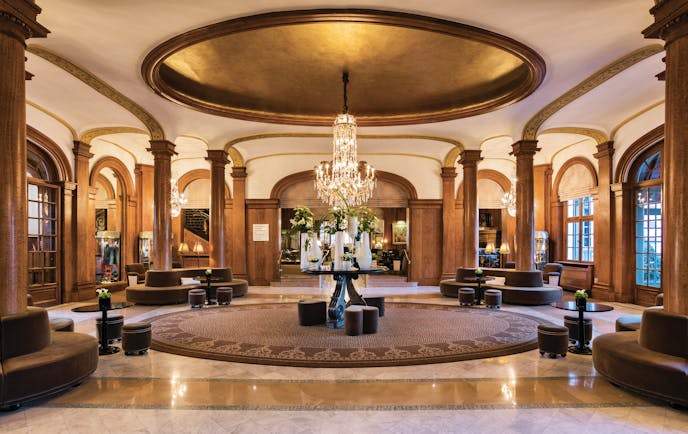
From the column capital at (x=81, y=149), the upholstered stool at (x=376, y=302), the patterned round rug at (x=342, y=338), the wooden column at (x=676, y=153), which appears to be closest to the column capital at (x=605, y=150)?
the patterned round rug at (x=342, y=338)

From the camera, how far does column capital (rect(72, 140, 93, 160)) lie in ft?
34.7

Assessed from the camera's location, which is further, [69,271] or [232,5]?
→ [69,271]

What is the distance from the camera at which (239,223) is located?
14.4 m

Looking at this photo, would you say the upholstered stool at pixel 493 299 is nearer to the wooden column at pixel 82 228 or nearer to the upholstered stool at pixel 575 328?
the upholstered stool at pixel 575 328

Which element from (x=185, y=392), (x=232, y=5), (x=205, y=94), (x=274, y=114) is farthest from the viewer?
(x=274, y=114)

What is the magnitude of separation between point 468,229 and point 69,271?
995 centimetres

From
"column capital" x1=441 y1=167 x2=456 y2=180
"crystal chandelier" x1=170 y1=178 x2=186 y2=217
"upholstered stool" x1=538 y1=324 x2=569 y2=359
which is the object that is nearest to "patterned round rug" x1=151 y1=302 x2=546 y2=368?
"upholstered stool" x1=538 y1=324 x2=569 y2=359

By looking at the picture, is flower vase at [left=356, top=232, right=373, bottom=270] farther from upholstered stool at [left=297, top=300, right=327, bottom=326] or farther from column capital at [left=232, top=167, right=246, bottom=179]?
column capital at [left=232, top=167, right=246, bottom=179]

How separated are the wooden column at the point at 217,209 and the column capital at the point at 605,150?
9.36 m

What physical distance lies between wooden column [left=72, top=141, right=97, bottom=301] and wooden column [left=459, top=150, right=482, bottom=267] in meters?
9.50

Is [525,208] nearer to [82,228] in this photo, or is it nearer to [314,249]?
[314,249]

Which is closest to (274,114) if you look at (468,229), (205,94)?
(205,94)

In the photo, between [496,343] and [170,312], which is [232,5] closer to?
[496,343]

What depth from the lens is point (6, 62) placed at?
416 centimetres
